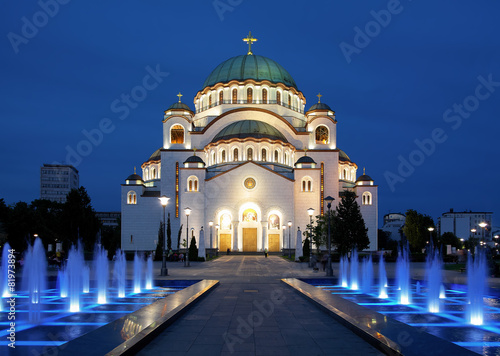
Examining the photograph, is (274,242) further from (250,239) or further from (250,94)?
(250,94)

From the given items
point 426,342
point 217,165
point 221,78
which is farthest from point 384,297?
point 221,78

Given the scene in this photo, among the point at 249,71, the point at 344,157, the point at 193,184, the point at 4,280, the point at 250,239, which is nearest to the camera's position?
the point at 4,280

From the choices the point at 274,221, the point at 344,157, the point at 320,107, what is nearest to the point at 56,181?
the point at 344,157

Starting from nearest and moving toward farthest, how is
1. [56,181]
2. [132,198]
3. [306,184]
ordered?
[306,184]
[132,198]
[56,181]

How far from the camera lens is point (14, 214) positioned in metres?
47.3

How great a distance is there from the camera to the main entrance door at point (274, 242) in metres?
48.9

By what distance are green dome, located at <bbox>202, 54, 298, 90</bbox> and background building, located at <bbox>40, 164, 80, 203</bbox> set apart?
3359 inches

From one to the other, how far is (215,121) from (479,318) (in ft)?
156

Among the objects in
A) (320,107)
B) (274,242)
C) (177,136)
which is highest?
(320,107)

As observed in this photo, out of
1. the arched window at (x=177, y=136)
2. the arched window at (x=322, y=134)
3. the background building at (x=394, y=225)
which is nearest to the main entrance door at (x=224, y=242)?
the arched window at (x=177, y=136)

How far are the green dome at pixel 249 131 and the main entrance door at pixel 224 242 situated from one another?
10488 mm

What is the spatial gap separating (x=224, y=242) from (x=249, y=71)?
70.3 feet

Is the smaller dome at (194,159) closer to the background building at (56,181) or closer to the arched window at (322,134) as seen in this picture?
the arched window at (322,134)

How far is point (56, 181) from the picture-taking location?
5192 inches
